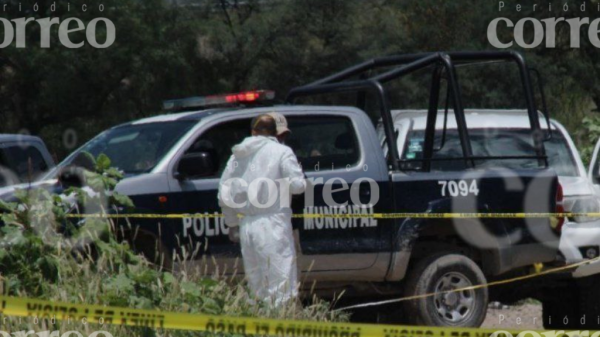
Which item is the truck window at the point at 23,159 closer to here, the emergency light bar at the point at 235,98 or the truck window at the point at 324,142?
the emergency light bar at the point at 235,98

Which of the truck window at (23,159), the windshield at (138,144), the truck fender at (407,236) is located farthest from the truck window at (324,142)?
the truck window at (23,159)

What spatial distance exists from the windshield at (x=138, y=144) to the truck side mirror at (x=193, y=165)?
0.64ft

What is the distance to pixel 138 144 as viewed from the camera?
9.02 metres

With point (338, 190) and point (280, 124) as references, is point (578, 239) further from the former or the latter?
A: point (280, 124)

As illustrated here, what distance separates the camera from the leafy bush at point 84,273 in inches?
247

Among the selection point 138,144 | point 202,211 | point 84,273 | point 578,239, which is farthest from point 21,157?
point 84,273

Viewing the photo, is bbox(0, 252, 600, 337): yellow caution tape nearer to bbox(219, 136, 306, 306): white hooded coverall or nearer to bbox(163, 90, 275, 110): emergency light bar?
bbox(219, 136, 306, 306): white hooded coverall

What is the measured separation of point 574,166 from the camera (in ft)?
37.5

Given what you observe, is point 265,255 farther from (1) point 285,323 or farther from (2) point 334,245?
(1) point 285,323

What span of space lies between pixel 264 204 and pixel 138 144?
1.46m

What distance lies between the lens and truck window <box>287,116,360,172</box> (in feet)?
31.0

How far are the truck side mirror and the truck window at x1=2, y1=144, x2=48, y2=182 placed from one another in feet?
12.0

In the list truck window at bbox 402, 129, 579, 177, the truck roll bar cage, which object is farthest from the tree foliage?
the truck roll bar cage

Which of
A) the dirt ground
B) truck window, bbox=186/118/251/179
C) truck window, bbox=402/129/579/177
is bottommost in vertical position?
the dirt ground
